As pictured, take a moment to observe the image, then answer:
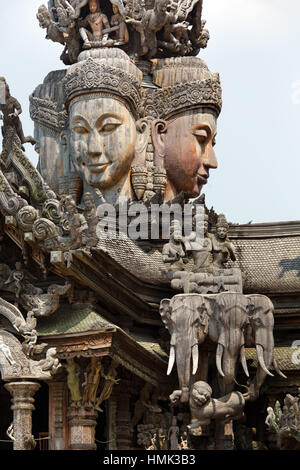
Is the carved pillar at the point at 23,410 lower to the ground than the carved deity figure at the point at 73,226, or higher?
lower

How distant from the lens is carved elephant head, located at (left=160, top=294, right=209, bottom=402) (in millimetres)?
18438

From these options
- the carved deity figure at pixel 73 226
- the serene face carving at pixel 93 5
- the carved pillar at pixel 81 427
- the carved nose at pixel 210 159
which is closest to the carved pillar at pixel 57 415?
the carved pillar at pixel 81 427

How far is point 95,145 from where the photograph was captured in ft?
74.0

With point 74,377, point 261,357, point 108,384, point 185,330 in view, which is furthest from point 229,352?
point 74,377

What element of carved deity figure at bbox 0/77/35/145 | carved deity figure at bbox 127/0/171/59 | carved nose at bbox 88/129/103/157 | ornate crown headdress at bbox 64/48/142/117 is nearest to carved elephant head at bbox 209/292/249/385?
carved deity figure at bbox 0/77/35/145

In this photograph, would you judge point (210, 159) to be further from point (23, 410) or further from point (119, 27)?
point (23, 410)

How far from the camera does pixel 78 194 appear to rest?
23.5 metres

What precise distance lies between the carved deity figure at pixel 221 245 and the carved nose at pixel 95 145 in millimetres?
2965

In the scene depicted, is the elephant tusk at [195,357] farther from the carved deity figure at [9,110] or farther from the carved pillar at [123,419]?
the carved deity figure at [9,110]

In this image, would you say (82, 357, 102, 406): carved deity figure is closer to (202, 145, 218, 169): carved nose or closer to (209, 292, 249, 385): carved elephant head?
(209, 292, 249, 385): carved elephant head

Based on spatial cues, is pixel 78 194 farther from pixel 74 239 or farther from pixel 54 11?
pixel 74 239

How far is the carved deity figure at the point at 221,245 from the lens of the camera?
20766 millimetres

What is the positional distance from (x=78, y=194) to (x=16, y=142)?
552 centimetres

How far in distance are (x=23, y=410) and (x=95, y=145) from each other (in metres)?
7.41
